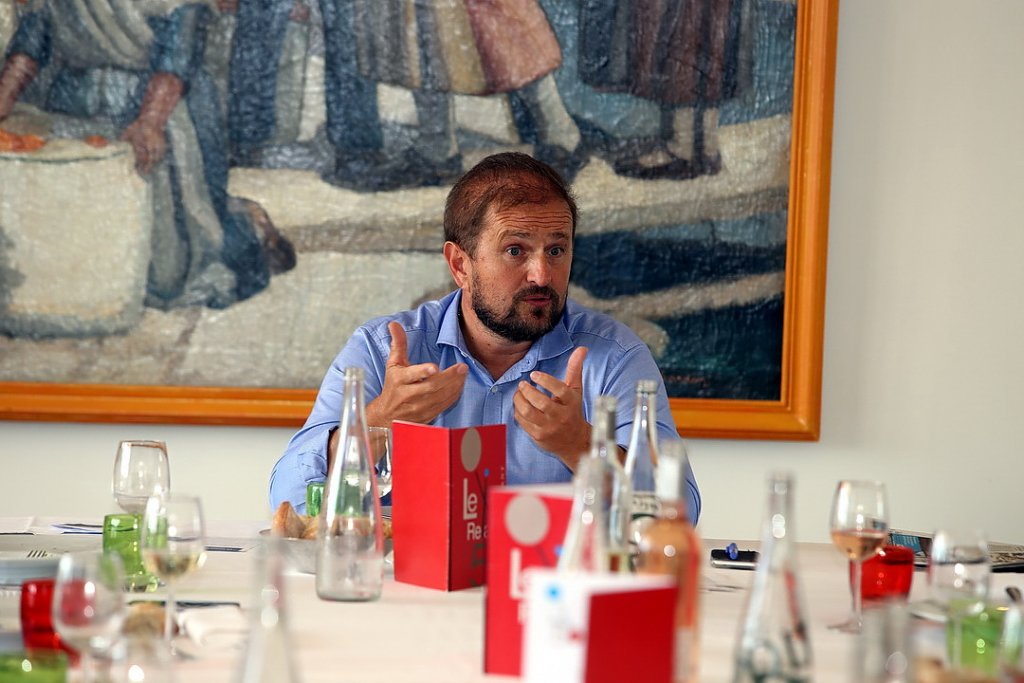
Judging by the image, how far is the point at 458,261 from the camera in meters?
2.64

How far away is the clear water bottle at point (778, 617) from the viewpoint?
97 cm

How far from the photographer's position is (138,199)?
9.76 feet

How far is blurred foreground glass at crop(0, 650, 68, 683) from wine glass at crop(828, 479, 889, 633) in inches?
35.7

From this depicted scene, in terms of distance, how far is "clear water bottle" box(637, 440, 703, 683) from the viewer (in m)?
0.96

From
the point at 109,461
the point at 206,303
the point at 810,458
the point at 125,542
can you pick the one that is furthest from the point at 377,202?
the point at 125,542

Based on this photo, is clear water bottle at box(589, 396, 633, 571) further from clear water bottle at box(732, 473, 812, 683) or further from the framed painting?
the framed painting

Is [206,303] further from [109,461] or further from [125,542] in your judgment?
[125,542]

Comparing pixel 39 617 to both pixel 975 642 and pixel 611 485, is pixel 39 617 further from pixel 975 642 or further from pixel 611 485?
pixel 975 642

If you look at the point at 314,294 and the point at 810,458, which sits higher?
the point at 314,294

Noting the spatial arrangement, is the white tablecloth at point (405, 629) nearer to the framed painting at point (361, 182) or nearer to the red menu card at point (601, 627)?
the red menu card at point (601, 627)

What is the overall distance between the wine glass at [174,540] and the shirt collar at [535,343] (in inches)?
48.0

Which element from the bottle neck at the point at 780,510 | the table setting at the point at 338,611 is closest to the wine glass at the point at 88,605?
the table setting at the point at 338,611

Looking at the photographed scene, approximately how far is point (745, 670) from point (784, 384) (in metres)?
2.13

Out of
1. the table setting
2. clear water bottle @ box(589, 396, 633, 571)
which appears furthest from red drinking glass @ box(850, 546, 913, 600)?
clear water bottle @ box(589, 396, 633, 571)
